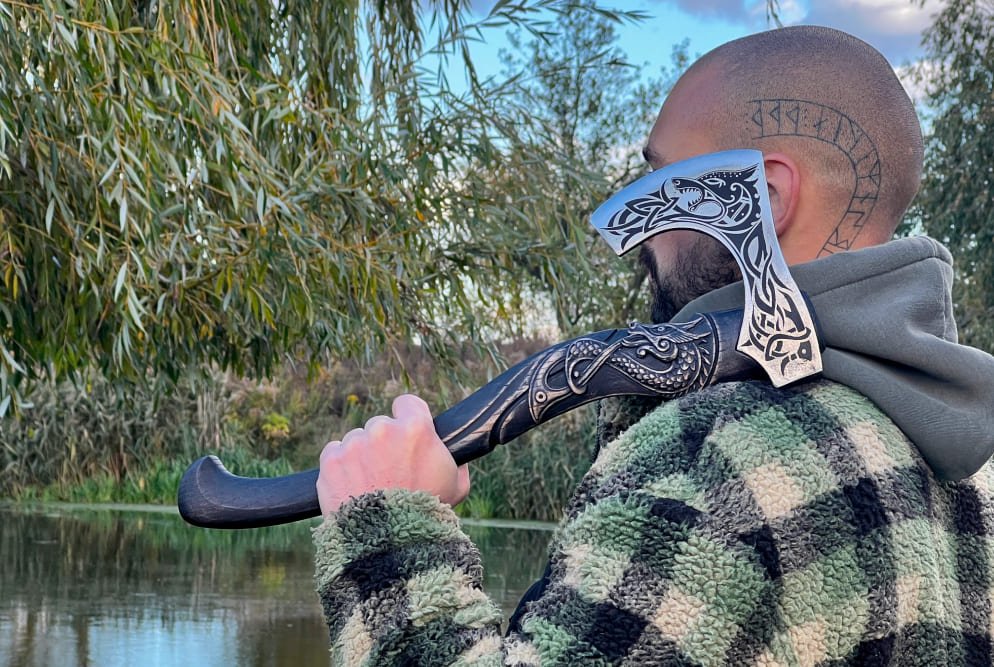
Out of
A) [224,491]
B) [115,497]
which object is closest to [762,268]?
[224,491]

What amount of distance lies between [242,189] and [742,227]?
3799mm

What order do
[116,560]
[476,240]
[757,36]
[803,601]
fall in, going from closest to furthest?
[803,601], [757,36], [476,240], [116,560]

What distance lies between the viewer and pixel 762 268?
117 centimetres

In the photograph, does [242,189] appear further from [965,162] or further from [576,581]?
[965,162]

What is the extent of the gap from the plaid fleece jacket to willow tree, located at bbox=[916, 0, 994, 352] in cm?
1022

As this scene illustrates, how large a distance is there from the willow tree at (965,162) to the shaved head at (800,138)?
392 inches

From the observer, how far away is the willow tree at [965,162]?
1071cm

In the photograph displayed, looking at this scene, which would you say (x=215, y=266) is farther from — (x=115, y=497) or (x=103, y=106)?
(x=115, y=497)

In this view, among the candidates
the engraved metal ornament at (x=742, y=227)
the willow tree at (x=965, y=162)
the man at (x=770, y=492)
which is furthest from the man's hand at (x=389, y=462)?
the willow tree at (x=965, y=162)

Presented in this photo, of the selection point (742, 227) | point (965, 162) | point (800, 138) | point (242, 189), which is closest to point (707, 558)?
point (742, 227)

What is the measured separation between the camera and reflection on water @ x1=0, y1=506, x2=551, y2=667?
716 centimetres

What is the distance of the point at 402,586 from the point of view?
1.09m

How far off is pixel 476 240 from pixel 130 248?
2058 mm

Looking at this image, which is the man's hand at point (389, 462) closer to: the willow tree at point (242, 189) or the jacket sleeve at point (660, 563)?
the jacket sleeve at point (660, 563)
